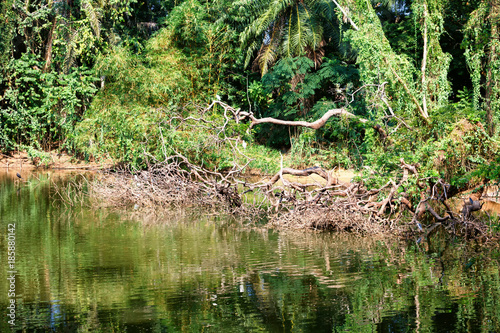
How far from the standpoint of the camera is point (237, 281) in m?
9.45

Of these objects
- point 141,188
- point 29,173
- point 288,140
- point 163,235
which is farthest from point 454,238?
point 29,173

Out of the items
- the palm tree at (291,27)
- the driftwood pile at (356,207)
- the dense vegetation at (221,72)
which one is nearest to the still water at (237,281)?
the driftwood pile at (356,207)

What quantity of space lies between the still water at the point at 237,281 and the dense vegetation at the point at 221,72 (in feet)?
15.6

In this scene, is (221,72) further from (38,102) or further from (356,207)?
(356,207)

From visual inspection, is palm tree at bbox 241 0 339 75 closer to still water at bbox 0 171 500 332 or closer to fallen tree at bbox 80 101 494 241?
fallen tree at bbox 80 101 494 241

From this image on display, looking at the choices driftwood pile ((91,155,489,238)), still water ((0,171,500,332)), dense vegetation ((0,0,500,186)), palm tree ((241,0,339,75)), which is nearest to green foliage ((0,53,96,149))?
dense vegetation ((0,0,500,186))

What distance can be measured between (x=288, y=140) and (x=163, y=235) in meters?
17.1

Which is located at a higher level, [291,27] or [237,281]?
[291,27]

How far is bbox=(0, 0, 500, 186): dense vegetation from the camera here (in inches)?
648

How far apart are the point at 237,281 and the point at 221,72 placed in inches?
929

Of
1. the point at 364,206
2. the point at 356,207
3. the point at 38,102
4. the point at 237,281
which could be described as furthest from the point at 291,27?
the point at 237,281

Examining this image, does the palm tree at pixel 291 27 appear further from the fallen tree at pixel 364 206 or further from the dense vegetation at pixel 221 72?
the fallen tree at pixel 364 206

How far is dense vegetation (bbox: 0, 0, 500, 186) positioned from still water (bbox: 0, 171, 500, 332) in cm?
474

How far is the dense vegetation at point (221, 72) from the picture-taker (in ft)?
54.0
